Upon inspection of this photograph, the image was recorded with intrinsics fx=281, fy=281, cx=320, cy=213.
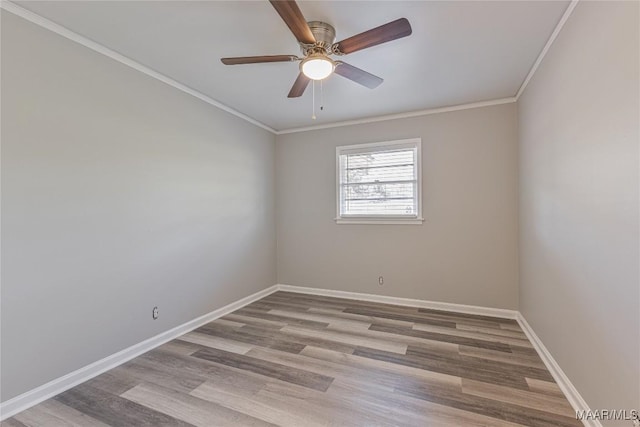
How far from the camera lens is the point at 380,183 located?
4031 mm

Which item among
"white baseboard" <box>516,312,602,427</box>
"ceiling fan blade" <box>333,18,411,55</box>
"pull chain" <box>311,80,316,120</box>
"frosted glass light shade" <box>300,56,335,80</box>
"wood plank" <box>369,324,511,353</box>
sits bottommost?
"wood plank" <box>369,324,511,353</box>

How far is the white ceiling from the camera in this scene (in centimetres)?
187

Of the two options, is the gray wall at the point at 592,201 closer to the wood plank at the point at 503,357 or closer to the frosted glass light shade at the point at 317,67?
the wood plank at the point at 503,357

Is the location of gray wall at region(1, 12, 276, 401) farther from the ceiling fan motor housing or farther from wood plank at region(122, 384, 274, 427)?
the ceiling fan motor housing

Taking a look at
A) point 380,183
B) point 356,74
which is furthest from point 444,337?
point 356,74

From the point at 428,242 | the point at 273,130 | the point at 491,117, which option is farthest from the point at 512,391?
the point at 273,130

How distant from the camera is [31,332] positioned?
6.29 feet

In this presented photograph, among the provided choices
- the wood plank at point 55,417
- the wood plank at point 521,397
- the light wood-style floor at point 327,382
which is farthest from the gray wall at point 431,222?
the wood plank at point 55,417

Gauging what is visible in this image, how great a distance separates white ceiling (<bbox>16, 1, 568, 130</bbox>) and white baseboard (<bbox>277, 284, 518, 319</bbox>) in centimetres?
256

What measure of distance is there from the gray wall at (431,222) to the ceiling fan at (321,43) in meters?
1.82

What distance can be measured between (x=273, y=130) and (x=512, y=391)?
13.9ft

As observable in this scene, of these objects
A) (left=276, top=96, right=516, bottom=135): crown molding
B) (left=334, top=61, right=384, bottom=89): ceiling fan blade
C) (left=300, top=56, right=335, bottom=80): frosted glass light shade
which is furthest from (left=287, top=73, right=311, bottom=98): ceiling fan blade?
(left=276, top=96, right=516, bottom=135): crown molding

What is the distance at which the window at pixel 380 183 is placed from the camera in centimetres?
383

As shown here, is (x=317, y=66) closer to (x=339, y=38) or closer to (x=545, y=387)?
(x=339, y=38)
